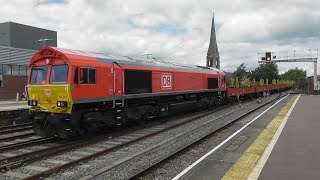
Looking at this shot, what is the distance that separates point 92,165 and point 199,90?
630 inches

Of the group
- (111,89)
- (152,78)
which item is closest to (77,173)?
(111,89)

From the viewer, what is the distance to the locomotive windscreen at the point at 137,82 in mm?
16814

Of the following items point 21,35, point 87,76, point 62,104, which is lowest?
point 62,104

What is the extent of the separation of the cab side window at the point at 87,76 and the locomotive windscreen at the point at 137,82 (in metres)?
2.39

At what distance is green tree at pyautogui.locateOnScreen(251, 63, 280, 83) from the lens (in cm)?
8131

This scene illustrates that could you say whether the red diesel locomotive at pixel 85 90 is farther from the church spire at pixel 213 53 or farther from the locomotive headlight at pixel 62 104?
the church spire at pixel 213 53

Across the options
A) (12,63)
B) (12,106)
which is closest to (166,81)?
(12,106)

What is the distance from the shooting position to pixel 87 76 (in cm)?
1416

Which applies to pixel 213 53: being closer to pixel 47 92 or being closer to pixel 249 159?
pixel 47 92

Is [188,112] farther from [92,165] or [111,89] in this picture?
[92,165]

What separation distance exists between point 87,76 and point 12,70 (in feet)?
155

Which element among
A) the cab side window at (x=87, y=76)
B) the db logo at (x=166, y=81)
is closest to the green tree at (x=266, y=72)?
the db logo at (x=166, y=81)

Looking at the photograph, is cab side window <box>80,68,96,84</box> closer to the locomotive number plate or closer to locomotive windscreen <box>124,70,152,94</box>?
the locomotive number plate

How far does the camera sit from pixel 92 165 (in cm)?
1028
